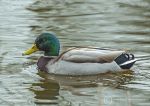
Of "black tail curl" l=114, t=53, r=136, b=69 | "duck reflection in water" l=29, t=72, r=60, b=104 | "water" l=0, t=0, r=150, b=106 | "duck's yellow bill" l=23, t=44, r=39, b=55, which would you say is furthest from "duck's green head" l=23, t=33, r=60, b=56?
"black tail curl" l=114, t=53, r=136, b=69

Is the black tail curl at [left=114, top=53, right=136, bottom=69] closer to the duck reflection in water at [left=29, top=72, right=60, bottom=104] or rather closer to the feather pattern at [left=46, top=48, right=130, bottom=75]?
the feather pattern at [left=46, top=48, right=130, bottom=75]

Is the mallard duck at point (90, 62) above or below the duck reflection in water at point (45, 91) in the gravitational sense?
above

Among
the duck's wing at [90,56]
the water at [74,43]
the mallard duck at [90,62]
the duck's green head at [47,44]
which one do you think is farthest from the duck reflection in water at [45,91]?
the duck's green head at [47,44]

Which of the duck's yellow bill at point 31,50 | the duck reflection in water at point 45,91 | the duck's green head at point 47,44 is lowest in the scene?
the duck reflection in water at point 45,91

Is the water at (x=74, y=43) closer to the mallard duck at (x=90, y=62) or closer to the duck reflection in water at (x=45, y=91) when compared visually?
the duck reflection in water at (x=45, y=91)

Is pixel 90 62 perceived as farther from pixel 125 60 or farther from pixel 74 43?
pixel 74 43

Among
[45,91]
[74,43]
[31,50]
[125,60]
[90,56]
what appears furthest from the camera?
[74,43]

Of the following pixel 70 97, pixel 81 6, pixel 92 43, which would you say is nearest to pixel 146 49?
pixel 92 43

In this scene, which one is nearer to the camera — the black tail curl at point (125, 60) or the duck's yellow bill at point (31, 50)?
the black tail curl at point (125, 60)

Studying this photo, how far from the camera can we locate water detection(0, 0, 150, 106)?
10.1 meters

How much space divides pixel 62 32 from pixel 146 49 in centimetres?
234

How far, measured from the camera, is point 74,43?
13.8 m

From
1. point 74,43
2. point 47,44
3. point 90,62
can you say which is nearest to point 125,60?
point 90,62

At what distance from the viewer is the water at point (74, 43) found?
1014cm
